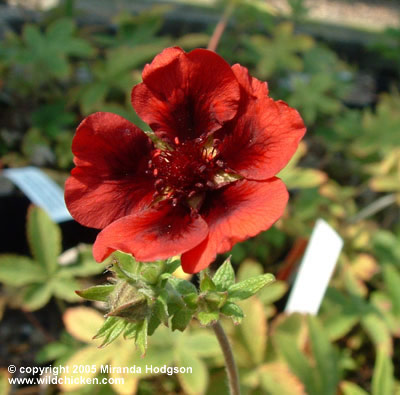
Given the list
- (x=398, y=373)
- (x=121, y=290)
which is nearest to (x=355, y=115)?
(x=398, y=373)

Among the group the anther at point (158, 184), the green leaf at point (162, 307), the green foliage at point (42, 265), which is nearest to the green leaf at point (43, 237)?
the green foliage at point (42, 265)

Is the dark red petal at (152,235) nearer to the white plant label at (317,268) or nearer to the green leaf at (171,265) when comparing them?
the green leaf at (171,265)

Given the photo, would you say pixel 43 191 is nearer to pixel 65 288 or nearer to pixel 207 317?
pixel 65 288

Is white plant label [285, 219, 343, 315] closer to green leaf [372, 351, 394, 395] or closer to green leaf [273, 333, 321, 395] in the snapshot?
green leaf [273, 333, 321, 395]

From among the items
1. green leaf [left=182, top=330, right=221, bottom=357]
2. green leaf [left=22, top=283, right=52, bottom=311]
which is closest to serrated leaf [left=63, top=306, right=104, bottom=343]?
Answer: green leaf [left=22, top=283, right=52, bottom=311]

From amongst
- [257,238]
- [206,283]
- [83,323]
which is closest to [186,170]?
[206,283]
